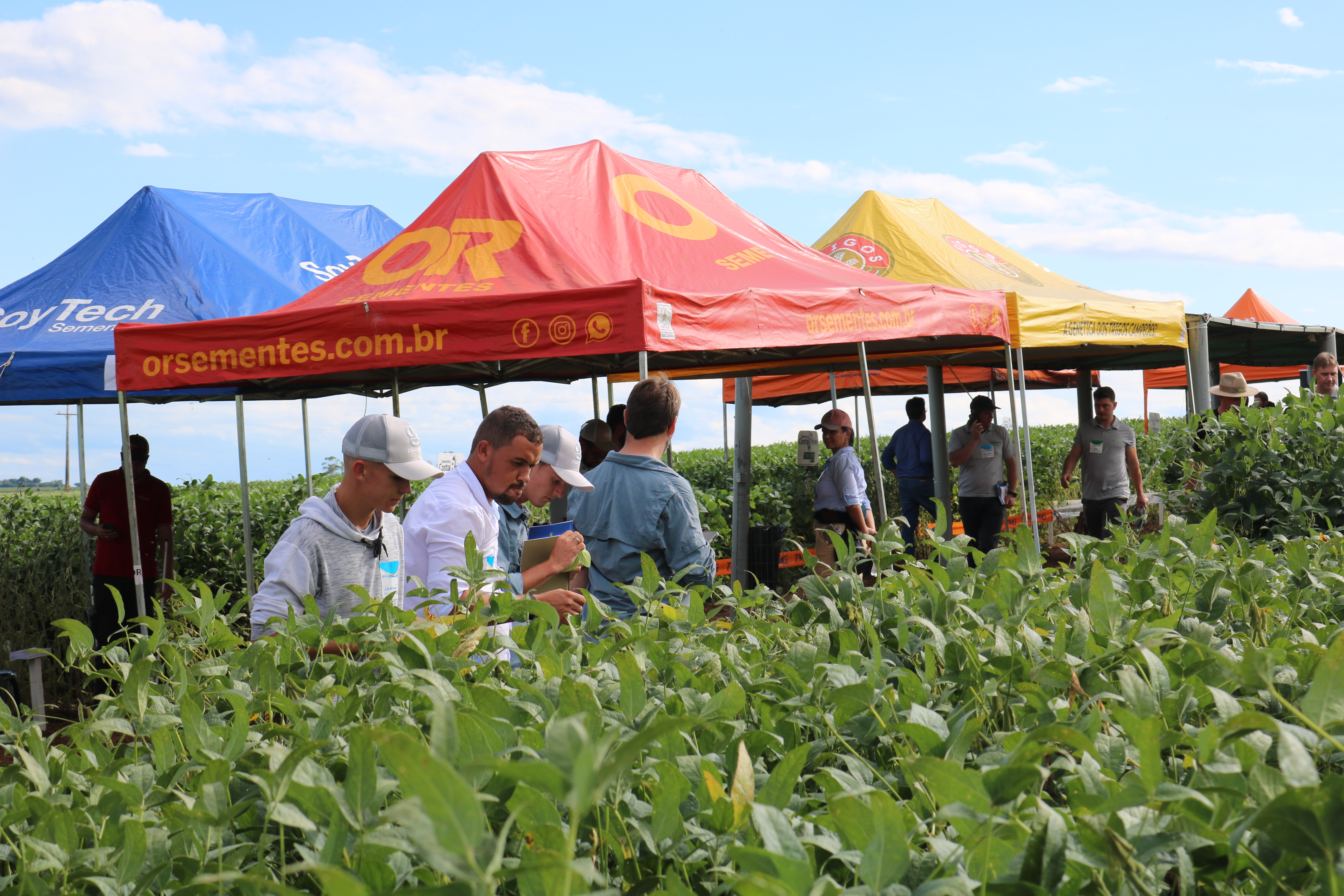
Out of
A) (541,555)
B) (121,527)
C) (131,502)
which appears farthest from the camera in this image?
(121,527)

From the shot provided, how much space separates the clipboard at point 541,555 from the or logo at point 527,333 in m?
2.09

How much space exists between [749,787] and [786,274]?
5.95 m

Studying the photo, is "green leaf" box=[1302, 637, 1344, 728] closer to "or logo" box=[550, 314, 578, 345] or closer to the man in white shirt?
the man in white shirt

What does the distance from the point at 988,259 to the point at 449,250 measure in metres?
6.53

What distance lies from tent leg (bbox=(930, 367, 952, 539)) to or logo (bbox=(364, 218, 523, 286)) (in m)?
5.22

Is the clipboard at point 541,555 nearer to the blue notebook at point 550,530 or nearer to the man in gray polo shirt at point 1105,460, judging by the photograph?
the blue notebook at point 550,530

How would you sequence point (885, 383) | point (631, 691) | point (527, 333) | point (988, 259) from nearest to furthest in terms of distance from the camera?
point (631, 691)
point (527, 333)
point (988, 259)
point (885, 383)

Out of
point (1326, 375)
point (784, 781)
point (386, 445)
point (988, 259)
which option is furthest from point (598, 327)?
point (988, 259)

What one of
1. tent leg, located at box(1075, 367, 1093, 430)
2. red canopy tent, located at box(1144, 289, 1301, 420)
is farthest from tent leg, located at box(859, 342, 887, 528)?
red canopy tent, located at box(1144, 289, 1301, 420)

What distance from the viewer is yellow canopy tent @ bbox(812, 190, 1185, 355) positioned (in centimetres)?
833

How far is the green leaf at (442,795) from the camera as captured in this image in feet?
1.97

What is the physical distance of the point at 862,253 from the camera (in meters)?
9.83

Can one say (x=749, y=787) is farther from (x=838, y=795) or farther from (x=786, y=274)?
(x=786, y=274)

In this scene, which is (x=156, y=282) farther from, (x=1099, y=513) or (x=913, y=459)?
(x=1099, y=513)
